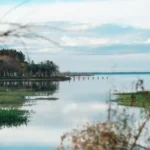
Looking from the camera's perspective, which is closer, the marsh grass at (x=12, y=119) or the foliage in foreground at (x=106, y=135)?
the foliage in foreground at (x=106, y=135)

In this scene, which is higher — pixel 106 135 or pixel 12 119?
pixel 106 135

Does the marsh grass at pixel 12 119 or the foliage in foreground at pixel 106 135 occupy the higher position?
the foliage in foreground at pixel 106 135

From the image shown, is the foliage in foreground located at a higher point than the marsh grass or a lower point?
higher

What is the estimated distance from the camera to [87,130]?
11.0ft

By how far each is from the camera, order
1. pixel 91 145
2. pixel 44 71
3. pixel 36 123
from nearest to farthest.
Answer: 1. pixel 91 145
2. pixel 36 123
3. pixel 44 71

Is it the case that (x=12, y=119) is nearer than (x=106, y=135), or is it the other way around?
(x=106, y=135)

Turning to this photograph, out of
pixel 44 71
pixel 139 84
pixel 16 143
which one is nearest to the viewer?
pixel 139 84

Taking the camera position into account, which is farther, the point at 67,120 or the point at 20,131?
the point at 67,120

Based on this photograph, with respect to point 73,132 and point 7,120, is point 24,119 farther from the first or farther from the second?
point 73,132

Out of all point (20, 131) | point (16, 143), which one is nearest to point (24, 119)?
point (20, 131)

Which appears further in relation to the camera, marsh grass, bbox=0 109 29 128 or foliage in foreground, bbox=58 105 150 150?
marsh grass, bbox=0 109 29 128

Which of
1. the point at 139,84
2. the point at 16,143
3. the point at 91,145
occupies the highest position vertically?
the point at 139,84

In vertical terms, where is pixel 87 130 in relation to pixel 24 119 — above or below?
above

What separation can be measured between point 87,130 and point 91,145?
0.11 metres
